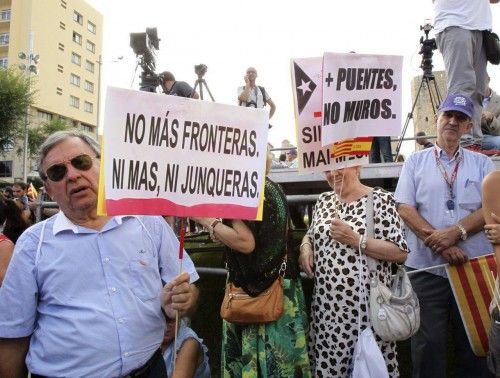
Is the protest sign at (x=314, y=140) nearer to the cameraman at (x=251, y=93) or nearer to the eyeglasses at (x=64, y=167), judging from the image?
the eyeglasses at (x=64, y=167)

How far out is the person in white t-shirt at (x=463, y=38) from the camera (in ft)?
12.7

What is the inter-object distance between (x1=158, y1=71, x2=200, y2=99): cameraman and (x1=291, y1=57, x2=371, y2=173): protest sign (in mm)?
3353

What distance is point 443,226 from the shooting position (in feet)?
9.73

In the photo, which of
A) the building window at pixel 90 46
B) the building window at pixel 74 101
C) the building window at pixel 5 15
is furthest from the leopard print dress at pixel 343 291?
the building window at pixel 90 46

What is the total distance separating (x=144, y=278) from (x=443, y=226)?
1963 mm

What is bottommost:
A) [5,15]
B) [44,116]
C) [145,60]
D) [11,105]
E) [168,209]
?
[168,209]

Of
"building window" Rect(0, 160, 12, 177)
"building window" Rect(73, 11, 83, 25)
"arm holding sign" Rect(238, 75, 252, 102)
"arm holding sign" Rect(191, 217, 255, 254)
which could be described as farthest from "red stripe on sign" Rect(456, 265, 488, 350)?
"building window" Rect(73, 11, 83, 25)

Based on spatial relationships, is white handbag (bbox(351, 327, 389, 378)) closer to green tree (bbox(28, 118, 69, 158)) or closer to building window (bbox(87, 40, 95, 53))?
green tree (bbox(28, 118, 69, 158))

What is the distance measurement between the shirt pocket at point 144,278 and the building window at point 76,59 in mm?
55847

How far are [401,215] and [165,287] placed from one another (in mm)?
1804

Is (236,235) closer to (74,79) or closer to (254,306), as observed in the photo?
(254,306)

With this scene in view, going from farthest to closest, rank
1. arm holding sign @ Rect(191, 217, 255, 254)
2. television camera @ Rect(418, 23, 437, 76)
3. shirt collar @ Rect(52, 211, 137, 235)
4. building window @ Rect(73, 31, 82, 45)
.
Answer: building window @ Rect(73, 31, 82, 45) < television camera @ Rect(418, 23, 437, 76) < arm holding sign @ Rect(191, 217, 255, 254) < shirt collar @ Rect(52, 211, 137, 235)

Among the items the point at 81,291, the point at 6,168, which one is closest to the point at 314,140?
the point at 81,291

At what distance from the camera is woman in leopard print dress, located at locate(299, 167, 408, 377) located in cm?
265
